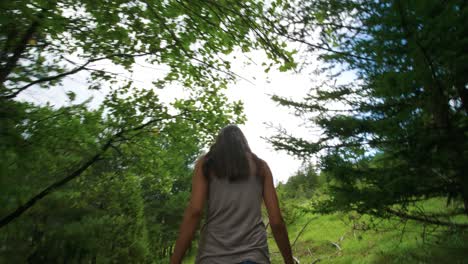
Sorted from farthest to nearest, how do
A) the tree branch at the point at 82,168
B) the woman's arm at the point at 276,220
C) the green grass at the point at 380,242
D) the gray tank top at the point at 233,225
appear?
the green grass at the point at 380,242 → the tree branch at the point at 82,168 → the woman's arm at the point at 276,220 → the gray tank top at the point at 233,225

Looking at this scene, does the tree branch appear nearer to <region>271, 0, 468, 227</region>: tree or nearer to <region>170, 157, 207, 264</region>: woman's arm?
<region>271, 0, 468, 227</region>: tree

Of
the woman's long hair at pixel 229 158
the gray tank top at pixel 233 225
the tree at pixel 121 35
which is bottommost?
the gray tank top at pixel 233 225

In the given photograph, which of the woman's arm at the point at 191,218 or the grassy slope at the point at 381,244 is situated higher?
the woman's arm at the point at 191,218

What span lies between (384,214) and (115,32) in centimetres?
557

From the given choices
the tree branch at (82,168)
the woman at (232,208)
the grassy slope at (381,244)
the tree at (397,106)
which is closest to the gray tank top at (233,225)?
the woman at (232,208)

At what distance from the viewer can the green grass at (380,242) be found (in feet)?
21.8

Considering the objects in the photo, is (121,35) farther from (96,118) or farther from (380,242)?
(380,242)

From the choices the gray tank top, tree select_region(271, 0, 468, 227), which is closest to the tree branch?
tree select_region(271, 0, 468, 227)

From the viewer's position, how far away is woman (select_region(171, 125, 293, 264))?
214 cm

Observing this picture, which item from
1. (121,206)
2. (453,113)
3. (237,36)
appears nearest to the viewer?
(237,36)

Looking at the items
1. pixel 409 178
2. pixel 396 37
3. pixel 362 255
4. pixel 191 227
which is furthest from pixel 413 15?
pixel 362 255

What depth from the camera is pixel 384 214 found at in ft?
19.8

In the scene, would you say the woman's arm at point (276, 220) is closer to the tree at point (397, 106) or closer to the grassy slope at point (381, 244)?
the tree at point (397, 106)

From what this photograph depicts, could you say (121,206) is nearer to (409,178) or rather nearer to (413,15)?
(409,178)
